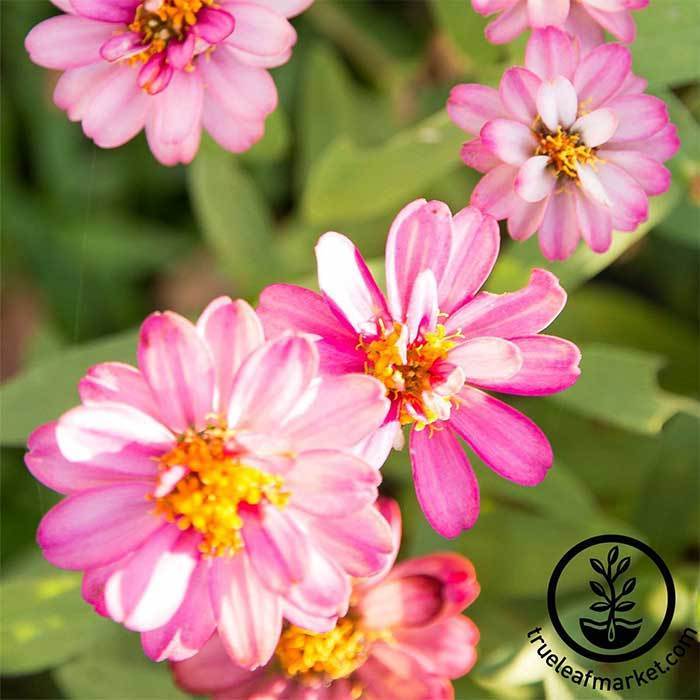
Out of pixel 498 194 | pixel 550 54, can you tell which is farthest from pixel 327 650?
pixel 550 54

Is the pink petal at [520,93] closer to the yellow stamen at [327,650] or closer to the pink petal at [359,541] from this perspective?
the pink petal at [359,541]

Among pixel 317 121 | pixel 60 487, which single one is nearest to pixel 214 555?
pixel 60 487

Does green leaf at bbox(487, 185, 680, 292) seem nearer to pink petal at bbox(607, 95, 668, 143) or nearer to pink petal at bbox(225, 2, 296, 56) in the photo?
pink petal at bbox(607, 95, 668, 143)

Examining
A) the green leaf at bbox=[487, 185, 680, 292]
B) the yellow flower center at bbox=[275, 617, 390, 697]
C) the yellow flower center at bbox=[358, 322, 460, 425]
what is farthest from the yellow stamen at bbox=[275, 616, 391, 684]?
the green leaf at bbox=[487, 185, 680, 292]

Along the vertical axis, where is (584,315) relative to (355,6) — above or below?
below

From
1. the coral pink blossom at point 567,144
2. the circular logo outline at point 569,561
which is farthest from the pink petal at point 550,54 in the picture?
the circular logo outline at point 569,561

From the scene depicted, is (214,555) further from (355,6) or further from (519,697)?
(355,6)
